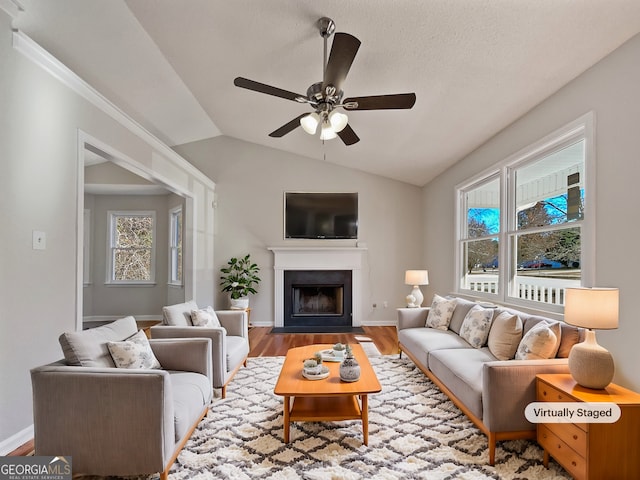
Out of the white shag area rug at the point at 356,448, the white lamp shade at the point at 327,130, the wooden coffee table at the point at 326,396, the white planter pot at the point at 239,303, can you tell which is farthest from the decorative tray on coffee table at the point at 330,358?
the white planter pot at the point at 239,303

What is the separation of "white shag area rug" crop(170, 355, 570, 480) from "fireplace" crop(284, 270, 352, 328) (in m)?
3.18

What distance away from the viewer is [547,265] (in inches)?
127

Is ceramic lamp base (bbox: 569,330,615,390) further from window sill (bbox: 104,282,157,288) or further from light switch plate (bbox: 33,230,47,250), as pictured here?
window sill (bbox: 104,282,157,288)

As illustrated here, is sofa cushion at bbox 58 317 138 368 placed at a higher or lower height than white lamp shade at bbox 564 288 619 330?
lower

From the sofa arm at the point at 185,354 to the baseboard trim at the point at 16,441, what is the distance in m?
0.93

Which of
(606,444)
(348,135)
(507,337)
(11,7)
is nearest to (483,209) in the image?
(507,337)

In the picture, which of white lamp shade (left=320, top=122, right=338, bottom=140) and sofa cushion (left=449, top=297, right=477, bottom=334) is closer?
white lamp shade (left=320, top=122, right=338, bottom=140)

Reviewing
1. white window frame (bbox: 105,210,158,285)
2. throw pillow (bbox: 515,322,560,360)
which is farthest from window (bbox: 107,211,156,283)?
throw pillow (bbox: 515,322,560,360)

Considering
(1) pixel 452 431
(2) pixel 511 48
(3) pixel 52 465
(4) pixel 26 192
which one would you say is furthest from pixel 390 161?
(3) pixel 52 465

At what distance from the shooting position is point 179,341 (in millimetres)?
2686

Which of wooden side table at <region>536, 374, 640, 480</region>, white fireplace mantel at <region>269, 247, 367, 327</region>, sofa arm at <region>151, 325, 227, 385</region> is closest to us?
wooden side table at <region>536, 374, 640, 480</region>

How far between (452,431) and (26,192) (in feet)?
11.6

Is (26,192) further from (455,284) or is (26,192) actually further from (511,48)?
(455,284)

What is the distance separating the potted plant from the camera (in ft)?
19.6
